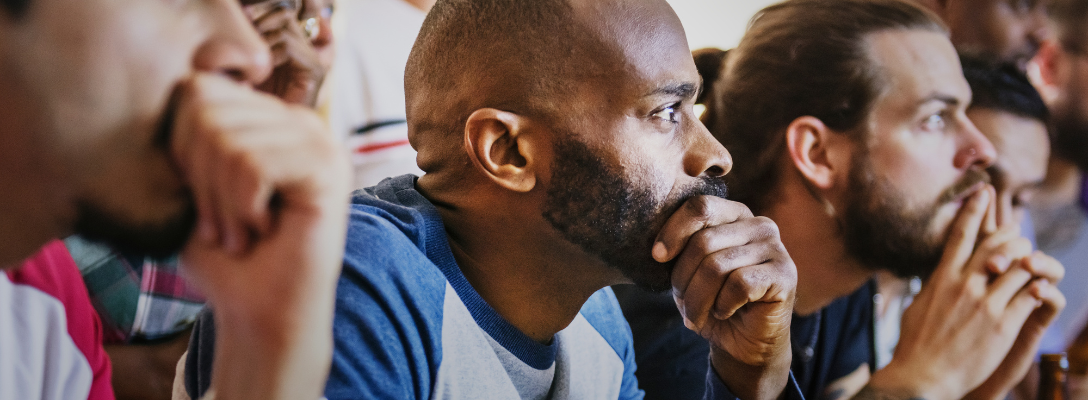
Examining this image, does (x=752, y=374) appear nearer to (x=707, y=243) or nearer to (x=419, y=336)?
(x=707, y=243)

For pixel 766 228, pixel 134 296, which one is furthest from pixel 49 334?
pixel 766 228

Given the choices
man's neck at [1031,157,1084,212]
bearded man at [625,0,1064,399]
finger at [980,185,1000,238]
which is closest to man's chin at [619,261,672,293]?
bearded man at [625,0,1064,399]

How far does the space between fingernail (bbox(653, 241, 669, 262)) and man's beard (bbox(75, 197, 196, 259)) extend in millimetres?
539

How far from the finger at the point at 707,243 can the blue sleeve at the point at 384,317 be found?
251 millimetres

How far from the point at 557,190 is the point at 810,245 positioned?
591mm

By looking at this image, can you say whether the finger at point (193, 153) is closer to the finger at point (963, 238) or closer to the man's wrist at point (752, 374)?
the man's wrist at point (752, 374)

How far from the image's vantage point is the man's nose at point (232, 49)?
13.6 inches

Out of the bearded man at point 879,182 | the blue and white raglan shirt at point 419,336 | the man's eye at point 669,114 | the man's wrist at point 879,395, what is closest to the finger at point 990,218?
the bearded man at point 879,182

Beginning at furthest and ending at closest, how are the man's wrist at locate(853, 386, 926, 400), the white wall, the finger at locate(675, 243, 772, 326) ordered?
the white wall, the man's wrist at locate(853, 386, 926, 400), the finger at locate(675, 243, 772, 326)

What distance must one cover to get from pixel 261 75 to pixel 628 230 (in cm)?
51

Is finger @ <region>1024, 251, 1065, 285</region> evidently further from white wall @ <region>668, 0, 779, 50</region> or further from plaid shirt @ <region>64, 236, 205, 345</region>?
plaid shirt @ <region>64, 236, 205, 345</region>

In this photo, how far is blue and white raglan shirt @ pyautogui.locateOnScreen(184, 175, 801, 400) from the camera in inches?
24.7

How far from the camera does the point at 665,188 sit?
0.83 meters

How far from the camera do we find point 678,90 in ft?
2.78
